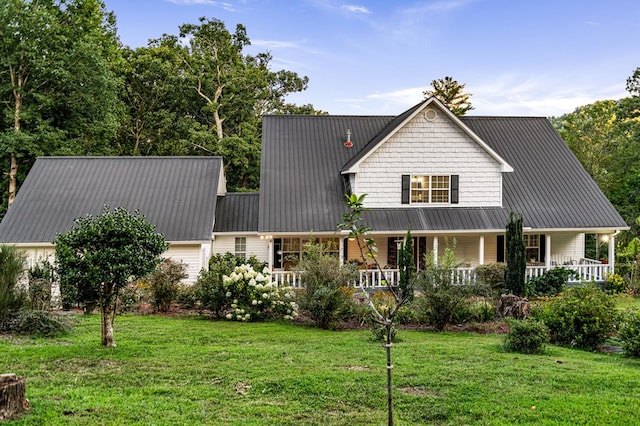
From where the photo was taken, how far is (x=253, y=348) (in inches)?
380

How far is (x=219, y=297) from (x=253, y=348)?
4213 mm

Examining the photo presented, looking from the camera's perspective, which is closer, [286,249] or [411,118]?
[411,118]

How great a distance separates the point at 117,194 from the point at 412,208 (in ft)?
40.6

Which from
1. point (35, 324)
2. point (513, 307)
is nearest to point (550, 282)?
point (513, 307)

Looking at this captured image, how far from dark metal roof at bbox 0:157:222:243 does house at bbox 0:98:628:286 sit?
5 cm

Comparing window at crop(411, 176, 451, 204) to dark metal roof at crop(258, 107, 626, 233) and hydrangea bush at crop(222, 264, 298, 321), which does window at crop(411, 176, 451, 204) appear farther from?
hydrangea bush at crop(222, 264, 298, 321)

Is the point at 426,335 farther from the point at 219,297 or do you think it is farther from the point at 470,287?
the point at 219,297

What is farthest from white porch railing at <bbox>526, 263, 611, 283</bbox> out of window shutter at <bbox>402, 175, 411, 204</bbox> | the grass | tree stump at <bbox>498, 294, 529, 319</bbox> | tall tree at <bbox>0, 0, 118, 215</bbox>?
tall tree at <bbox>0, 0, 118, 215</bbox>

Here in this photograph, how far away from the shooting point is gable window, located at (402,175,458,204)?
67.7 ft

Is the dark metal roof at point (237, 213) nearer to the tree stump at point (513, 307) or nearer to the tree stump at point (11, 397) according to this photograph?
the tree stump at point (513, 307)

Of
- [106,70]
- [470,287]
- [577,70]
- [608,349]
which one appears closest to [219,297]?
[470,287]

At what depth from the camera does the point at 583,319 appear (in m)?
10.6

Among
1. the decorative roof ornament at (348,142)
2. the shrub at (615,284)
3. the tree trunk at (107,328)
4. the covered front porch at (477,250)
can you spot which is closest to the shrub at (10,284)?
the tree trunk at (107,328)

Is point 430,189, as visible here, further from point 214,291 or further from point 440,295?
point 214,291
